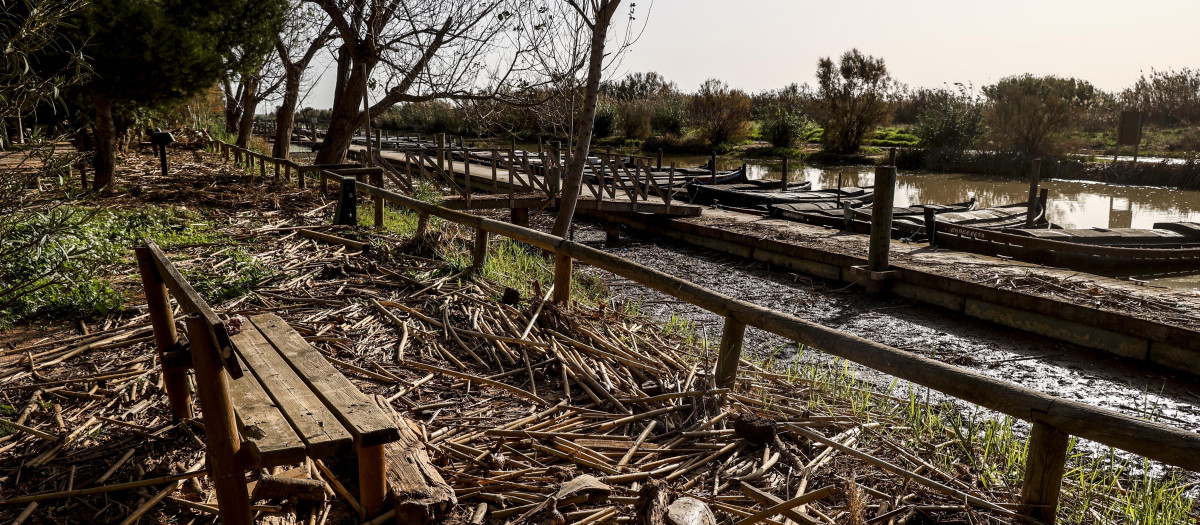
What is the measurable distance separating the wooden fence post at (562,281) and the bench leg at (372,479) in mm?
2724

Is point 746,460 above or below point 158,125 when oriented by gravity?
below

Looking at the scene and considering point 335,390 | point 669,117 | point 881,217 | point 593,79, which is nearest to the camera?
point 335,390

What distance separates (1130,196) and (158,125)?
93.5ft

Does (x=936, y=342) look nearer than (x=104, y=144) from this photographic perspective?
Yes

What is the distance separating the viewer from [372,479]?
255cm

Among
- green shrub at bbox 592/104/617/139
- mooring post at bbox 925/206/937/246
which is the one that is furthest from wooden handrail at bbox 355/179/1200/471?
green shrub at bbox 592/104/617/139

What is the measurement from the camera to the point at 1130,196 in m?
23.3

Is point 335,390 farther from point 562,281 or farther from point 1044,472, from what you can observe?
point 562,281

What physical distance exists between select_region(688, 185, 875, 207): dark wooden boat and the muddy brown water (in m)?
7.05

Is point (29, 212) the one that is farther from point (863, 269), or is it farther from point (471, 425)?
point (863, 269)

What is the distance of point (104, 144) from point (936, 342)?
11554 millimetres

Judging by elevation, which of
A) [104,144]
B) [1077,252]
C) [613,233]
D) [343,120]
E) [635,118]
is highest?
[635,118]

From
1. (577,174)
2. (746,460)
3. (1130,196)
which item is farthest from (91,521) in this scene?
(1130,196)

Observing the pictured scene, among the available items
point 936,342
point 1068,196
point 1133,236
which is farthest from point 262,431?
point 1068,196
